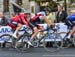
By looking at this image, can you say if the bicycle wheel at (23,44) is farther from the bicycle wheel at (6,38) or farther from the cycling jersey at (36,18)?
the cycling jersey at (36,18)

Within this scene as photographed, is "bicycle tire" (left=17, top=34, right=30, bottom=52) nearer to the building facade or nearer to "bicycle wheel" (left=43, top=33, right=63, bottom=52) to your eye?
"bicycle wheel" (left=43, top=33, right=63, bottom=52)

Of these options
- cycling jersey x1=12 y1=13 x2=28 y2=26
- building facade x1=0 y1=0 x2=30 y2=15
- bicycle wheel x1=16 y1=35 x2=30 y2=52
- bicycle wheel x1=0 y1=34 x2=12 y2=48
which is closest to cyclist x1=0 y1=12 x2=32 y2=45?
cycling jersey x1=12 y1=13 x2=28 y2=26

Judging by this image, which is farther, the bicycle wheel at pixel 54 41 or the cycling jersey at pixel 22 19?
the bicycle wheel at pixel 54 41

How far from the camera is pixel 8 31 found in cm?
1706

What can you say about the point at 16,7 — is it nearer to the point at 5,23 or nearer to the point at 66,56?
the point at 5,23

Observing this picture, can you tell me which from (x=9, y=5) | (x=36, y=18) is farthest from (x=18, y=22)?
(x=9, y=5)

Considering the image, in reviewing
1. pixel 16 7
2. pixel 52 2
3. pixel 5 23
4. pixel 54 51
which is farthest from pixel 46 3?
pixel 54 51

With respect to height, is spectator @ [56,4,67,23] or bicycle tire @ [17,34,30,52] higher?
spectator @ [56,4,67,23]

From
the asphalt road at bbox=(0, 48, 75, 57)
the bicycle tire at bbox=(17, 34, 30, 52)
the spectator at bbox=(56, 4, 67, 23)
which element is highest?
the spectator at bbox=(56, 4, 67, 23)

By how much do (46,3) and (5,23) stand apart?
33.1 ft

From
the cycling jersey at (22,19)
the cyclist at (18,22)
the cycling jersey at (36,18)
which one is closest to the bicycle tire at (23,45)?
the cyclist at (18,22)

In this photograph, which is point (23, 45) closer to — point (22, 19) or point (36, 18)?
point (22, 19)

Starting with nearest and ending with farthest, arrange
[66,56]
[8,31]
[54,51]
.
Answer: [66,56], [54,51], [8,31]

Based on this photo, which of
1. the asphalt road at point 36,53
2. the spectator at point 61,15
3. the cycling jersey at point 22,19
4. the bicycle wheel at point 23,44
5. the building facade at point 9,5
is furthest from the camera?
the building facade at point 9,5
